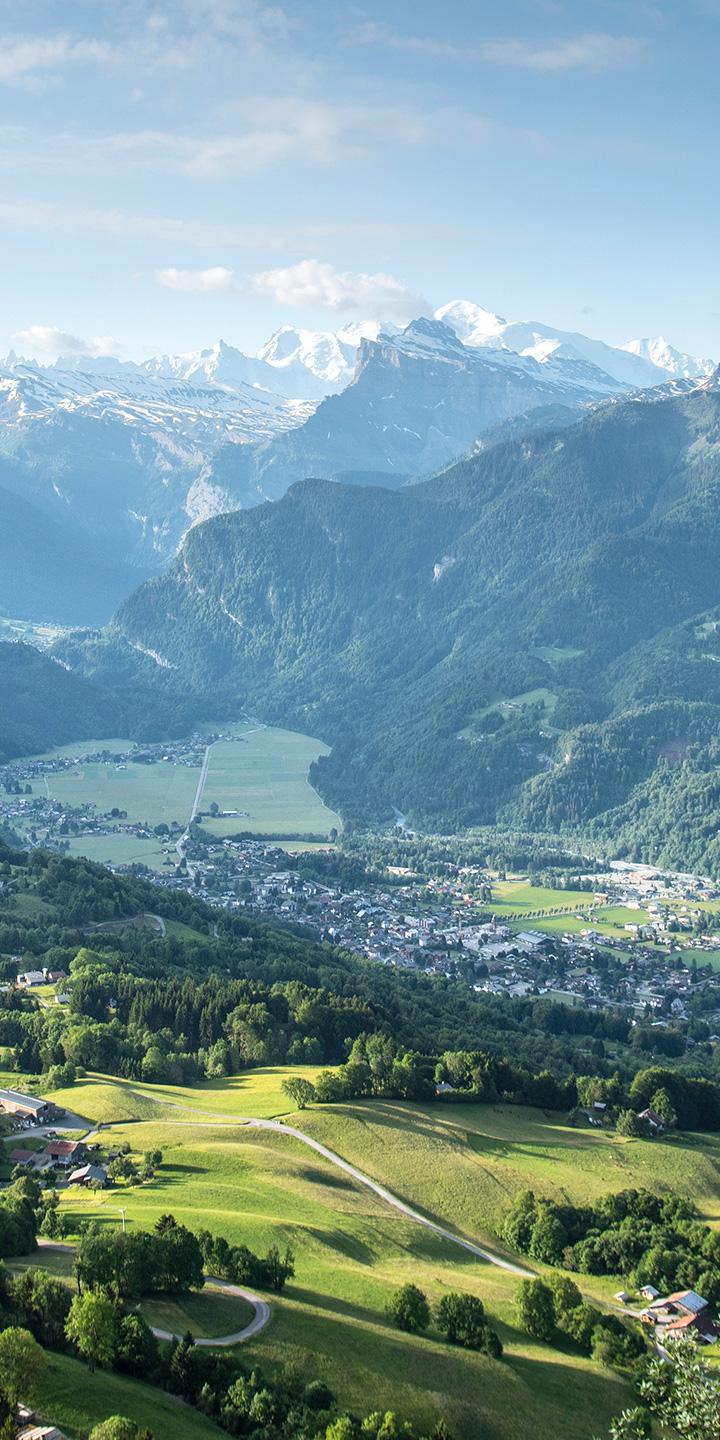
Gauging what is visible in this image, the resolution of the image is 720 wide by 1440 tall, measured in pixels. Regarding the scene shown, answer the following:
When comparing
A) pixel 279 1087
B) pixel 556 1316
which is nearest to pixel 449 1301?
pixel 556 1316

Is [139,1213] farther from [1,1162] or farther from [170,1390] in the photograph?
[170,1390]

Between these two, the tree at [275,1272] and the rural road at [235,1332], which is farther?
the tree at [275,1272]

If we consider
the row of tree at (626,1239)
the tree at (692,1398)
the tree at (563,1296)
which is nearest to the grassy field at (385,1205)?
the row of tree at (626,1239)

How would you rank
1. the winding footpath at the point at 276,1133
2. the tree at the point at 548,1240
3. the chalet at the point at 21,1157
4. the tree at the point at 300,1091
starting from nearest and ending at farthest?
the winding footpath at the point at 276,1133
the tree at the point at 548,1240
the chalet at the point at 21,1157
the tree at the point at 300,1091

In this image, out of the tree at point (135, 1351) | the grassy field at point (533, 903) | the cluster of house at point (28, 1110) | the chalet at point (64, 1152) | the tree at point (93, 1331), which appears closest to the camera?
the tree at point (93, 1331)

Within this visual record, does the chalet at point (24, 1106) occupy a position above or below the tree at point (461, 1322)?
above

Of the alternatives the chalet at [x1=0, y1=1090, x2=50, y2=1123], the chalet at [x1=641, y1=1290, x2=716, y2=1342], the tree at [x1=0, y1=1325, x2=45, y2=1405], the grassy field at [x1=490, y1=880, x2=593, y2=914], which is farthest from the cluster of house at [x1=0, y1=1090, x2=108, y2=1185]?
the grassy field at [x1=490, y1=880, x2=593, y2=914]

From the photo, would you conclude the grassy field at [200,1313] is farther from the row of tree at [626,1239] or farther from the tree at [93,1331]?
the row of tree at [626,1239]

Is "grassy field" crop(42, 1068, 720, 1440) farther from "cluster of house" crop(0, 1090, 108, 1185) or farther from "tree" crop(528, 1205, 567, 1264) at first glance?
"cluster of house" crop(0, 1090, 108, 1185)
